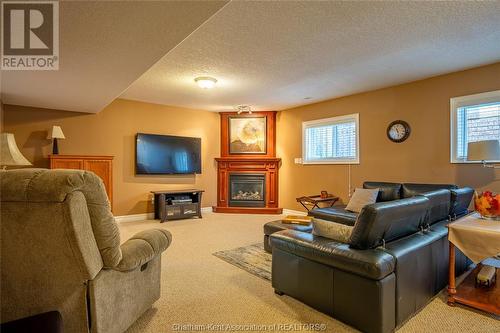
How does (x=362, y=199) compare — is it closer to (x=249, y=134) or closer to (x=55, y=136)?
(x=249, y=134)

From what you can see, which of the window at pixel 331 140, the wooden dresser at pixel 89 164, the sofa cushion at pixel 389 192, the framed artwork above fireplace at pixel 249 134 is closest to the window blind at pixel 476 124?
the sofa cushion at pixel 389 192

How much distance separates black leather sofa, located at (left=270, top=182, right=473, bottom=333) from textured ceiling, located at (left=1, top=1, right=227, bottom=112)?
1834 millimetres

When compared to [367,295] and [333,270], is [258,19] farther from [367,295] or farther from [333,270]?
[367,295]

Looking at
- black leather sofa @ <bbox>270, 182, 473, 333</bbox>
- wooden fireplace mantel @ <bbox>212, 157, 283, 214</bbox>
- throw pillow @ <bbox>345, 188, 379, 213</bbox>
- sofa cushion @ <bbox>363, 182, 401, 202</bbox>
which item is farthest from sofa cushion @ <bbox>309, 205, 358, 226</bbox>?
Result: wooden fireplace mantel @ <bbox>212, 157, 283, 214</bbox>

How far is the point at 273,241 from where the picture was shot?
2426 millimetres

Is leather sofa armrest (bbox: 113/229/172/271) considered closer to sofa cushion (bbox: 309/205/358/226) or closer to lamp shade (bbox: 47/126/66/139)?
sofa cushion (bbox: 309/205/358/226)

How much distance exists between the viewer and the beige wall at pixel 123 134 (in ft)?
15.8

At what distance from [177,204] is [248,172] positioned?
192cm

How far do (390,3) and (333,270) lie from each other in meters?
2.22

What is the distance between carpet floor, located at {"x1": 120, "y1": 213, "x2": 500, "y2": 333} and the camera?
1.98m

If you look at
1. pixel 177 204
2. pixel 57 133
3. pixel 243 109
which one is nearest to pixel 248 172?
pixel 243 109

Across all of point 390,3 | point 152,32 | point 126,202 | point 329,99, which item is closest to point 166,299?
point 152,32

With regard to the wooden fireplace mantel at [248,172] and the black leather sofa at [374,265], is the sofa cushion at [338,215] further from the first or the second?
the wooden fireplace mantel at [248,172]

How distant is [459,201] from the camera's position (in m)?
2.92
